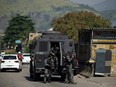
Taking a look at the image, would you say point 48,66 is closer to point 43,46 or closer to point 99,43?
point 43,46

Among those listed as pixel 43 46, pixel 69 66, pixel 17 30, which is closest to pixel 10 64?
pixel 43 46

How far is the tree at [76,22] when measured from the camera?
91.1m

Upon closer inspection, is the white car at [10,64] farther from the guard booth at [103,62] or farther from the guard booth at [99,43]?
the guard booth at [103,62]

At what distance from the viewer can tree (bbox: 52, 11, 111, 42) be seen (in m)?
91.1

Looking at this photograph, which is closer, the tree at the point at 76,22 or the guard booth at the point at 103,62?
the guard booth at the point at 103,62

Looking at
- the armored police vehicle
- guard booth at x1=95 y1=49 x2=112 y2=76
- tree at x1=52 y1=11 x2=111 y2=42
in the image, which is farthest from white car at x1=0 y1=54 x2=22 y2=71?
tree at x1=52 y1=11 x2=111 y2=42

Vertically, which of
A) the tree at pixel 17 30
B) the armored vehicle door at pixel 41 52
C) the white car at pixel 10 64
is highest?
the tree at pixel 17 30

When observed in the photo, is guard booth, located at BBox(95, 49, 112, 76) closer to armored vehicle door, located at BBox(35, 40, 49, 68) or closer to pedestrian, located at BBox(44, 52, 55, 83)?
armored vehicle door, located at BBox(35, 40, 49, 68)

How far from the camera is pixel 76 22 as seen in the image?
9375 cm

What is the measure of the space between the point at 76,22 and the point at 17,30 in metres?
67.1

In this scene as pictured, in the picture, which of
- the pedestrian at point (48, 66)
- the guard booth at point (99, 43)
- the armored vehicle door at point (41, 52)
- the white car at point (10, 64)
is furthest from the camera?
the white car at point (10, 64)

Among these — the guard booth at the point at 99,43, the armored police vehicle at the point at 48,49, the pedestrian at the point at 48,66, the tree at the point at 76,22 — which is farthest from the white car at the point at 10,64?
the tree at the point at 76,22

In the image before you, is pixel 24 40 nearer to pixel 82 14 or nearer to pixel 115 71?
pixel 82 14

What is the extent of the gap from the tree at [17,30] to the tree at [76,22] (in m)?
58.6
